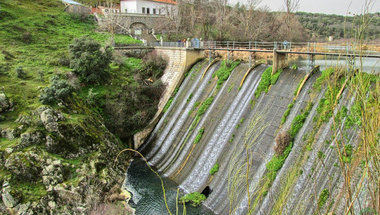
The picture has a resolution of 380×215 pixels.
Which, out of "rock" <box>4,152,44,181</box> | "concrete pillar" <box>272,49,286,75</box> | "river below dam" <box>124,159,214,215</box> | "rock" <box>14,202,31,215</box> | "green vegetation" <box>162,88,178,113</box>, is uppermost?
"concrete pillar" <box>272,49,286,75</box>

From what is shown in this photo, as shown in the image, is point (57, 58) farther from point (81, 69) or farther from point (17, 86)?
point (17, 86)

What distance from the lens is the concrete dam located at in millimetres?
13781

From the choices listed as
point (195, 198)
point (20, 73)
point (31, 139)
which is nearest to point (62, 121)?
point (31, 139)

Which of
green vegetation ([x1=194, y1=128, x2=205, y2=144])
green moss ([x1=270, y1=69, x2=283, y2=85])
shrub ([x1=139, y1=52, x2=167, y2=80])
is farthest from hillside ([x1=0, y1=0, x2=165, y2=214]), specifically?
green moss ([x1=270, y1=69, x2=283, y2=85])

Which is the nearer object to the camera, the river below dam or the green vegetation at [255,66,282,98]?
the river below dam

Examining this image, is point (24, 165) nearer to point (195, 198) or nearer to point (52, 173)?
point (52, 173)

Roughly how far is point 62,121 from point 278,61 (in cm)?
1750

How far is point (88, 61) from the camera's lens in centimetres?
2630

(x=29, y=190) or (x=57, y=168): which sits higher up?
(x=57, y=168)

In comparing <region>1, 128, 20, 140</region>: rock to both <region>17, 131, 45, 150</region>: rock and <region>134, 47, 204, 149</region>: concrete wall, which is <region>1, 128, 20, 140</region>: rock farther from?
<region>134, 47, 204, 149</region>: concrete wall

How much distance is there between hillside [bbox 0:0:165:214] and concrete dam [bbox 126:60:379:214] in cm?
273

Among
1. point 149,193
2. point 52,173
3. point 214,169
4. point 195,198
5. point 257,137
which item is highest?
point 257,137

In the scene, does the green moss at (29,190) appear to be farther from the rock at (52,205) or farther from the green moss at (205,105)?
the green moss at (205,105)

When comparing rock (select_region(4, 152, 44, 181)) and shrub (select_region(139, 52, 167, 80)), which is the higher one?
shrub (select_region(139, 52, 167, 80))
